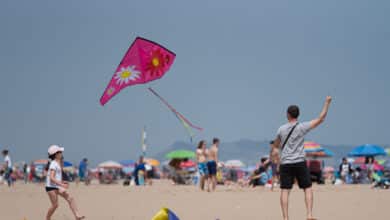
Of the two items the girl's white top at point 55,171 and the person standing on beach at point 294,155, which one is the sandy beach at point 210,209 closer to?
the girl's white top at point 55,171

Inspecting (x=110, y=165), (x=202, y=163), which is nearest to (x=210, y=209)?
(x=202, y=163)

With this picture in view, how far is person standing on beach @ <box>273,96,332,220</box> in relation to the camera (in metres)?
7.11

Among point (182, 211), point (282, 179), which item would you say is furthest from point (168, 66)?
point (282, 179)

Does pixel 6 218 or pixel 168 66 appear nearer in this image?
pixel 6 218

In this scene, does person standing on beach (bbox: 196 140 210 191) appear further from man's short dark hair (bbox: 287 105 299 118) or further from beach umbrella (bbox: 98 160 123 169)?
beach umbrella (bbox: 98 160 123 169)

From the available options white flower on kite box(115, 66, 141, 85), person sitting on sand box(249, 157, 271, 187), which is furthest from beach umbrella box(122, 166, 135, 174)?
white flower on kite box(115, 66, 141, 85)

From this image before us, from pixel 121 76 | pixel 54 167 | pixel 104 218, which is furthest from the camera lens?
pixel 121 76

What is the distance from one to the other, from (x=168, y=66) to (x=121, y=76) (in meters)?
0.84

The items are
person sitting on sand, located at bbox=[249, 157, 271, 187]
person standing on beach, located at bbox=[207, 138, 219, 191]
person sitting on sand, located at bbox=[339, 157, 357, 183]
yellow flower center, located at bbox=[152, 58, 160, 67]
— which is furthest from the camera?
person sitting on sand, located at bbox=[339, 157, 357, 183]

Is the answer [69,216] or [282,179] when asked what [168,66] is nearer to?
[69,216]

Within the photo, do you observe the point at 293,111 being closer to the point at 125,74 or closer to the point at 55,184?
the point at 55,184

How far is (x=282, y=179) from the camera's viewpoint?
7.21 m

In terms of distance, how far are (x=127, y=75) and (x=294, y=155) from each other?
4.42 m

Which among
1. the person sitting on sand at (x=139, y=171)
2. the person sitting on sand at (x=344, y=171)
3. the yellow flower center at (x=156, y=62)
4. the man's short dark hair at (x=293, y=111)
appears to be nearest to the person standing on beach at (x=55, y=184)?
the man's short dark hair at (x=293, y=111)
